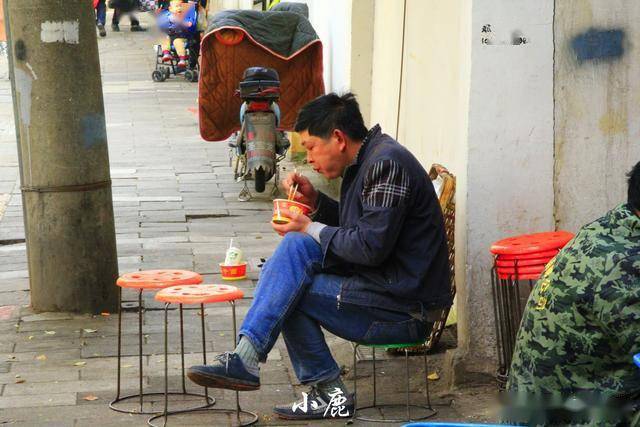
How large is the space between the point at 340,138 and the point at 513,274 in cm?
88

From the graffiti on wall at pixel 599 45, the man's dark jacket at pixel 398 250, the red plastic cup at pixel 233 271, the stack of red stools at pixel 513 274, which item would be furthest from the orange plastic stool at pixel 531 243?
the red plastic cup at pixel 233 271

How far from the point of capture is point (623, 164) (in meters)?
5.28

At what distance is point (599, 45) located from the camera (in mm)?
5184

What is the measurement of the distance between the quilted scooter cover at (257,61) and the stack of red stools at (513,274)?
19.5 ft

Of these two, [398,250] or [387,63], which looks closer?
[398,250]

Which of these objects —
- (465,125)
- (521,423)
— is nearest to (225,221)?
(465,125)

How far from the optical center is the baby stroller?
18656 millimetres

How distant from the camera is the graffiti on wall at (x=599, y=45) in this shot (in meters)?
5.14

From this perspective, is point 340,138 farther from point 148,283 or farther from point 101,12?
point 101,12

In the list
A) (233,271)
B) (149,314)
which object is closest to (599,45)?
(149,314)

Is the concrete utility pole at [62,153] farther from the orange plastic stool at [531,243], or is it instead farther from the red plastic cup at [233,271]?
the orange plastic stool at [531,243]

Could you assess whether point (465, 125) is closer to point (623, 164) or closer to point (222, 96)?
point (623, 164)

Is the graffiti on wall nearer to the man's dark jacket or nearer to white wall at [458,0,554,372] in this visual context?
white wall at [458,0,554,372]

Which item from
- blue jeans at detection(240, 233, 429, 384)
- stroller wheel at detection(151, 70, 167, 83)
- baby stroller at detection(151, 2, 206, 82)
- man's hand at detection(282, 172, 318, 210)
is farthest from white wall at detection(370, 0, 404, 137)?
stroller wheel at detection(151, 70, 167, 83)
